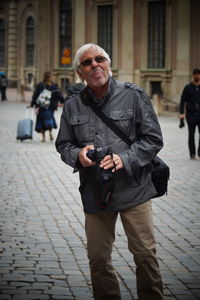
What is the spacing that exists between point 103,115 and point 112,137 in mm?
Answer: 151

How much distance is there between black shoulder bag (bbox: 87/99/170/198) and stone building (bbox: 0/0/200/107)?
27.1 meters

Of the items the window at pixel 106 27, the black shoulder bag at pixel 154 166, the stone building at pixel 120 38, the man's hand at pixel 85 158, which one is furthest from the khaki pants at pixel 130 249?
the window at pixel 106 27

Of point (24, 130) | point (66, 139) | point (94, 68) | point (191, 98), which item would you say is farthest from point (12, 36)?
point (94, 68)

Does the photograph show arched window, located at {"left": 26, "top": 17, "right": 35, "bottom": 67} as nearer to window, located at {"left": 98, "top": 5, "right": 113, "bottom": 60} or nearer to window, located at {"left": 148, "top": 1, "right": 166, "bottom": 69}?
window, located at {"left": 98, "top": 5, "right": 113, "bottom": 60}

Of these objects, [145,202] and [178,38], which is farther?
[178,38]

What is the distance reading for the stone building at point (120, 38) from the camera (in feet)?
105

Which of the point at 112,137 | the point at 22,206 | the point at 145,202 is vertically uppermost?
the point at 112,137

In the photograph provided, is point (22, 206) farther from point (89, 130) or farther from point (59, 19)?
point (59, 19)

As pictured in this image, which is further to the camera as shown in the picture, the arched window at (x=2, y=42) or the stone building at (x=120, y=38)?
the arched window at (x=2, y=42)

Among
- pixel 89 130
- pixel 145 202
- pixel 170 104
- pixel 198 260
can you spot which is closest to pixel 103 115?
pixel 89 130

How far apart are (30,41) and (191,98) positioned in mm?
32111

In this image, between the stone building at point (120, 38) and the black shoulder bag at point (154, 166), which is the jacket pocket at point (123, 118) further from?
the stone building at point (120, 38)

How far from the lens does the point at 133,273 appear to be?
6145mm

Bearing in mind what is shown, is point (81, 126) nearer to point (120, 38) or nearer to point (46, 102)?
point (46, 102)
